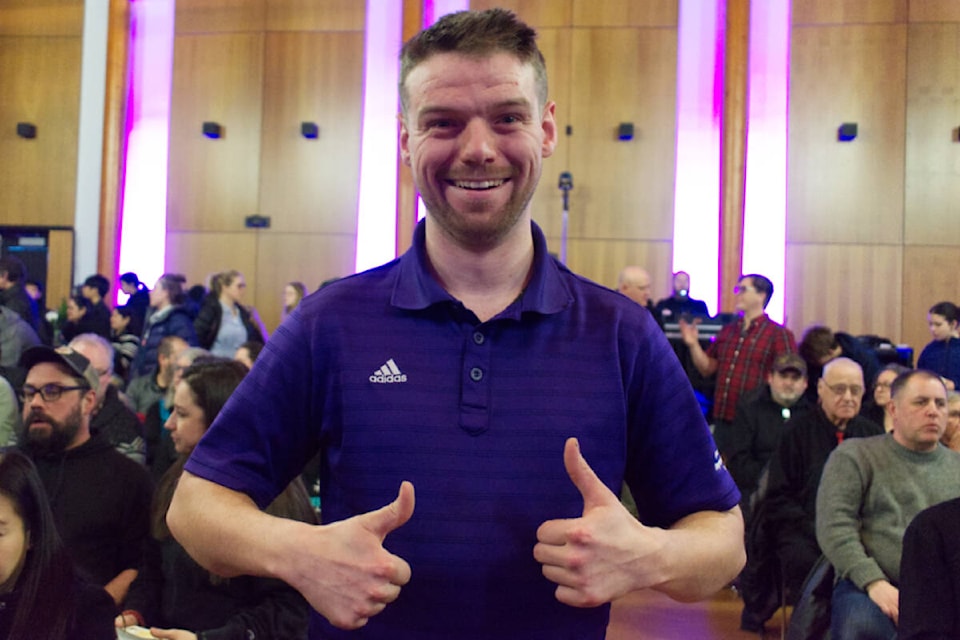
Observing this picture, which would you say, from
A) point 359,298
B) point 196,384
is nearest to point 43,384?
point 196,384

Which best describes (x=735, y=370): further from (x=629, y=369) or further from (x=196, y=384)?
(x=629, y=369)

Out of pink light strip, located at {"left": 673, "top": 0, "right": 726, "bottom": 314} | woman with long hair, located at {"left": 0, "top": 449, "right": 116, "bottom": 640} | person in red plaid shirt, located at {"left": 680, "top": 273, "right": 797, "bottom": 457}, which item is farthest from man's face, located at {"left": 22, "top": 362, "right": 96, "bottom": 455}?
pink light strip, located at {"left": 673, "top": 0, "right": 726, "bottom": 314}

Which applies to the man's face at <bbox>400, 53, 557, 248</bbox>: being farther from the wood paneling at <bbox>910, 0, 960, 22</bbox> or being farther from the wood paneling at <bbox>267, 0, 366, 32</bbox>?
the wood paneling at <bbox>910, 0, 960, 22</bbox>

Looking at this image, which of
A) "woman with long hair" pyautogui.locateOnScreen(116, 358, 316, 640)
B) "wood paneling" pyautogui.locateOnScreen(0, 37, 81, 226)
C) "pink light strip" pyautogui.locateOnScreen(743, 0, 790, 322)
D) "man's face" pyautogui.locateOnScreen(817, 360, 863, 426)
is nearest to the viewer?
"woman with long hair" pyautogui.locateOnScreen(116, 358, 316, 640)

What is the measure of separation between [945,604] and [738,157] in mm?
7117

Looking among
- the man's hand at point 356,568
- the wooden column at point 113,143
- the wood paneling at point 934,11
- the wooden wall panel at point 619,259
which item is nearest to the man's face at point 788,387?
the man's hand at point 356,568

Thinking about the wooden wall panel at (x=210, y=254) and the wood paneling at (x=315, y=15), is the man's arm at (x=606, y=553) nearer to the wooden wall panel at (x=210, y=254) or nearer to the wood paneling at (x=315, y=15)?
the wooden wall panel at (x=210, y=254)

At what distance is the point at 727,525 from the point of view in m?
1.09

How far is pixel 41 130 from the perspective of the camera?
33.2 ft

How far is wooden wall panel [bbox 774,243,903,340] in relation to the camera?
30.1ft

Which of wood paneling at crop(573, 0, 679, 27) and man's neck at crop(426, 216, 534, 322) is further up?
wood paneling at crop(573, 0, 679, 27)

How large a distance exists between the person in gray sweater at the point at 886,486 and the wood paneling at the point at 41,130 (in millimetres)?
8829

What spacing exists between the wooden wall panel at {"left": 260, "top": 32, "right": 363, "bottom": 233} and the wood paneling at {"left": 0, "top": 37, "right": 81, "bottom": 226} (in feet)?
6.93

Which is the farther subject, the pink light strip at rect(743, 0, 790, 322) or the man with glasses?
the pink light strip at rect(743, 0, 790, 322)
